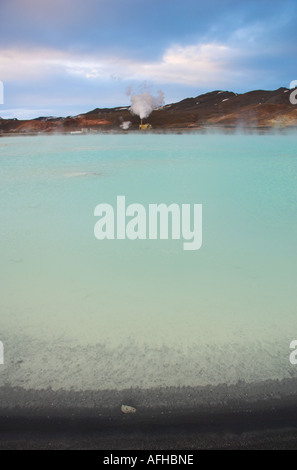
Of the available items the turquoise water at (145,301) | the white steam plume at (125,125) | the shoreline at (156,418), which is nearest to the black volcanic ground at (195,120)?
the white steam plume at (125,125)

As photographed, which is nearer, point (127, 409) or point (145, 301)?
point (127, 409)

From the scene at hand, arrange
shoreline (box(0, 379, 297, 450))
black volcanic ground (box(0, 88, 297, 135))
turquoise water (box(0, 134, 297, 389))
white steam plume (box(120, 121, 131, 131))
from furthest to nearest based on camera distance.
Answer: white steam plume (box(120, 121, 131, 131)) → black volcanic ground (box(0, 88, 297, 135)) → turquoise water (box(0, 134, 297, 389)) → shoreline (box(0, 379, 297, 450))

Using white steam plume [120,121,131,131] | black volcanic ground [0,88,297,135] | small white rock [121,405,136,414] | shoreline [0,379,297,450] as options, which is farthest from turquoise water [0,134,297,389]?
white steam plume [120,121,131,131]

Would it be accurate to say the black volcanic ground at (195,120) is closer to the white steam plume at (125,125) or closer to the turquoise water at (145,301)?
the white steam plume at (125,125)

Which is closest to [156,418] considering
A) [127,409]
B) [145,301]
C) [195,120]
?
[127,409]

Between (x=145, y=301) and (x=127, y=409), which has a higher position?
(x=145, y=301)

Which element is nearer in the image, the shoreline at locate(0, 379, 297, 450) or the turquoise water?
the shoreline at locate(0, 379, 297, 450)

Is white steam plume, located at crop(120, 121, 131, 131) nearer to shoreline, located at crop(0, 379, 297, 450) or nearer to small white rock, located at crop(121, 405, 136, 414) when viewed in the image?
shoreline, located at crop(0, 379, 297, 450)

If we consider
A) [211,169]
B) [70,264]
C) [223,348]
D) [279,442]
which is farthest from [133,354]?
[211,169]

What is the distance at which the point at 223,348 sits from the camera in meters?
2.60

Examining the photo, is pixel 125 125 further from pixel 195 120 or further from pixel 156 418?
pixel 156 418

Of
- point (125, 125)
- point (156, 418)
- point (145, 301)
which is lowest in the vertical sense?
point (156, 418)

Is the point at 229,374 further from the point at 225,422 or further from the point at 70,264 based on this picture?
the point at 70,264

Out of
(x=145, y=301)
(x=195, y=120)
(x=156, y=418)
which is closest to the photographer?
(x=156, y=418)
